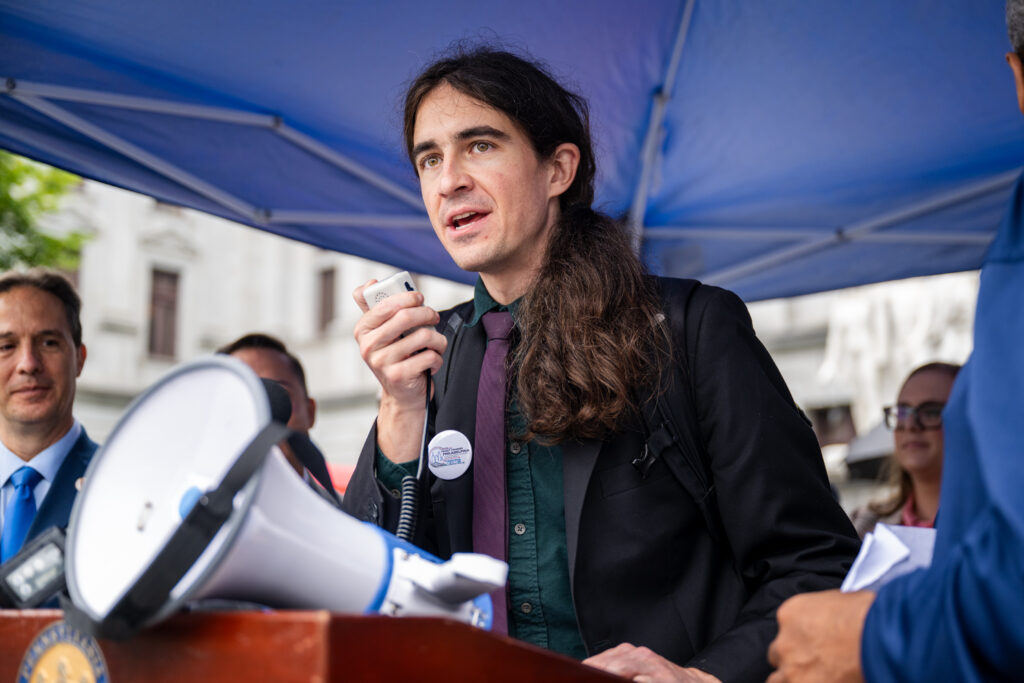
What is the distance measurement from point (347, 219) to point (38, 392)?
58.6 inches

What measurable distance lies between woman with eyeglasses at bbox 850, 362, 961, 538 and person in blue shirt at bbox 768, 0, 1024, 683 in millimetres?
3904

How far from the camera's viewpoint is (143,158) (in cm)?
386

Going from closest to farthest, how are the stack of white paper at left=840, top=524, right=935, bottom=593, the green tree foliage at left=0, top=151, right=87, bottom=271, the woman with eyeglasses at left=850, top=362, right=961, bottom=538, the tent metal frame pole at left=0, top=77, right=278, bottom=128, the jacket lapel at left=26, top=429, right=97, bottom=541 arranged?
1. the stack of white paper at left=840, top=524, right=935, bottom=593
2. the jacket lapel at left=26, top=429, right=97, bottom=541
3. the tent metal frame pole at left=0, top=77, right=278, bottom=128
4. the woman with eyeglasses at left=850, top=362, right=961, bottom=538
5. the green tree foliage at left=0, top=151, right=87, bottom=271

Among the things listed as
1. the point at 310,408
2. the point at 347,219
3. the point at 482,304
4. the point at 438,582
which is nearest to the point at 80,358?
the point at 347,219

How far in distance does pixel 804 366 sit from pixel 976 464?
21.3m

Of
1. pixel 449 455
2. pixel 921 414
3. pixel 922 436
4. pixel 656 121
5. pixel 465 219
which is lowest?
pixel 922 436

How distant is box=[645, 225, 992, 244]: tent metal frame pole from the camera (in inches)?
191

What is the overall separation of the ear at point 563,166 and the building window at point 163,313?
84.2ft

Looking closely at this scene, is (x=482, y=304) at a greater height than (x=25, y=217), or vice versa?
(x=25, y=217)

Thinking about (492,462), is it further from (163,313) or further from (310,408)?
(163,313)

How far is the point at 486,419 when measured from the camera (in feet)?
7.71

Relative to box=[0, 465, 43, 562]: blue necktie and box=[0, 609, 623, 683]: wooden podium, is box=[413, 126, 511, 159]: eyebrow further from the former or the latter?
box=[0, 465, 43, 562]: blue necktie

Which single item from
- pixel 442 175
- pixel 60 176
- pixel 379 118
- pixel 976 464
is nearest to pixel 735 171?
pixel 379 118

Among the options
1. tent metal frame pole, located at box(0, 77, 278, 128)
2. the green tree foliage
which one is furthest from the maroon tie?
the green tree foliage
